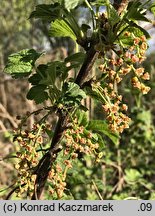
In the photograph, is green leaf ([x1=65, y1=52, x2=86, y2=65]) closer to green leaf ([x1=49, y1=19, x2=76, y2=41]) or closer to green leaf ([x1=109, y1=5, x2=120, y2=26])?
green leaf ([x1=49, y1=19, x2=76, y2=41])

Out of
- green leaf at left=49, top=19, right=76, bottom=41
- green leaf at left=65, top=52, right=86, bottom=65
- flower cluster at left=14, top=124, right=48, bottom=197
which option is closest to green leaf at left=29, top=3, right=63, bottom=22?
green leaf at left=49, top=19, right=76, bottom=41

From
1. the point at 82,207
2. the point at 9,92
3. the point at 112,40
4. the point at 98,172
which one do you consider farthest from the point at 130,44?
the point at 9,92

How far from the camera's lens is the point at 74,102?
981 mm

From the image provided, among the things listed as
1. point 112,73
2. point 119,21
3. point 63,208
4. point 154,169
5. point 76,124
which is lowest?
point 154,169

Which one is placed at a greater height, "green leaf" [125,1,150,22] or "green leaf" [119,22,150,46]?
"green leaf" [125,1,150,22]

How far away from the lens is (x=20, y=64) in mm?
1092

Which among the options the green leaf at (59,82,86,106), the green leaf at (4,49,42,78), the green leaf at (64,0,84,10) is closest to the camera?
the green leaf at (64,0,84,10)

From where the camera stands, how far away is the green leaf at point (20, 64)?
3.54 feet

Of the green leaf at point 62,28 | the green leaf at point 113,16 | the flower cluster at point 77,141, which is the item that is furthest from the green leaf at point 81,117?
the green leaf at point 113,16

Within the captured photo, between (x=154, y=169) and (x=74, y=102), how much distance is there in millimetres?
3150

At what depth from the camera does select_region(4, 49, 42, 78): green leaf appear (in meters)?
1.08

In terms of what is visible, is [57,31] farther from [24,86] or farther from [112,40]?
[24,86]

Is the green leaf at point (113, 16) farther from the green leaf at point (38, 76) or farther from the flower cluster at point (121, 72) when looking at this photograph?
the green leaf at point (38, 76)

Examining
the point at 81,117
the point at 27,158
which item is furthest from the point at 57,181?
the point at 81,117
